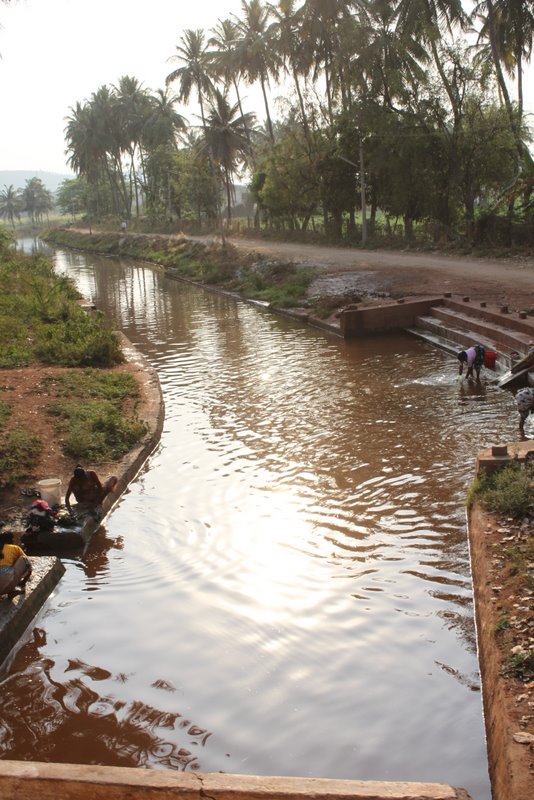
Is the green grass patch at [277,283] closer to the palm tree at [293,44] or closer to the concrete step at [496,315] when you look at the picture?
the concrete step at [496,315]

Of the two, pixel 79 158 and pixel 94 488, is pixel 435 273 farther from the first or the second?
pixel 79 158

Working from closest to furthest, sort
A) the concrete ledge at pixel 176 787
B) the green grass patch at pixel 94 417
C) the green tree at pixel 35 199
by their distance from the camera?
1. the concrete ledge at pixel 176 787
2. the green grass patch at pixel 94 417
3. the green tree at pixel 35 199

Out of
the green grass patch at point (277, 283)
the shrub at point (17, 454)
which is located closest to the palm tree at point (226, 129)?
the green grass patch at point (277, 283)

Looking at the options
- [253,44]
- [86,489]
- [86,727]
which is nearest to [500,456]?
[86,489]

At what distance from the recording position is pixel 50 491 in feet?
28.6

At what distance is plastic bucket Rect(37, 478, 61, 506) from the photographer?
28.5 feet

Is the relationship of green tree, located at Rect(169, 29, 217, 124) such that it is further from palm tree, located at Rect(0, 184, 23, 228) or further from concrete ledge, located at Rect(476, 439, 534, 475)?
palm tree, located at Rect(0, 184, 23, 228)

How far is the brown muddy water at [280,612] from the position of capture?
5082 millimetres

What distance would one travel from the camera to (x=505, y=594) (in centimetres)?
568

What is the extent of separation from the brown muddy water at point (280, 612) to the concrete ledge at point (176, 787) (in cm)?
85

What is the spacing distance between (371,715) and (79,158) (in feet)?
284

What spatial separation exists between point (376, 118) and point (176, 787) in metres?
31.8

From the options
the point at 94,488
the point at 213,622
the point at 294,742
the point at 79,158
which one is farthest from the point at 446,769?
the point at 79,158


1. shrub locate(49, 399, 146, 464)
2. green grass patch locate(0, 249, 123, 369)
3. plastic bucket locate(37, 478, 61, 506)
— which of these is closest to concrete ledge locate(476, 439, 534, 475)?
plastic bucket locate(37, 478, 61, 506)
